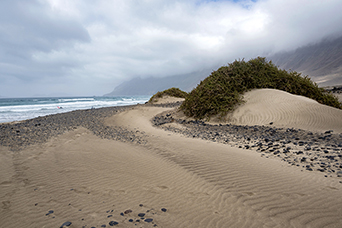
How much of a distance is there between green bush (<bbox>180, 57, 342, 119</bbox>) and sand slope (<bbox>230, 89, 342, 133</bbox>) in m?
→ 0.84

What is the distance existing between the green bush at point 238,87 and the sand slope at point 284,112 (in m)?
0.84

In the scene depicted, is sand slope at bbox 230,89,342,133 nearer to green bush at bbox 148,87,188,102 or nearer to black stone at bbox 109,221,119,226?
black stone at bbox 109,221,119,226

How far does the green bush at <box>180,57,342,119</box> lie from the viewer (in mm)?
11725

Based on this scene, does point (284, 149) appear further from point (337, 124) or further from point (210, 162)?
point (337, 124)

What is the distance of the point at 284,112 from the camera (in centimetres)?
975

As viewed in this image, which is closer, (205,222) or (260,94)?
(205,222)

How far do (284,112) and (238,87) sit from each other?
3551 mm

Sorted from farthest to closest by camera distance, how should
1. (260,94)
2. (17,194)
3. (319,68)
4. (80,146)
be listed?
(319,68) → (260,94) → (80,146) → (17,194)

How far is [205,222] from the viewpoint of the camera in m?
2.30

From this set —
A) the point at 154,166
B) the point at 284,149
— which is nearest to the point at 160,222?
the point at 154,166

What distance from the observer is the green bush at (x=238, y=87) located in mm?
11725

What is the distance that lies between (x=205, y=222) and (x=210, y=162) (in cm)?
213

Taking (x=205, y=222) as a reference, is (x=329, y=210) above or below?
above

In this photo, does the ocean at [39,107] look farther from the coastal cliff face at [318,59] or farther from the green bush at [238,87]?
the coastal cliff face at [318,59]
